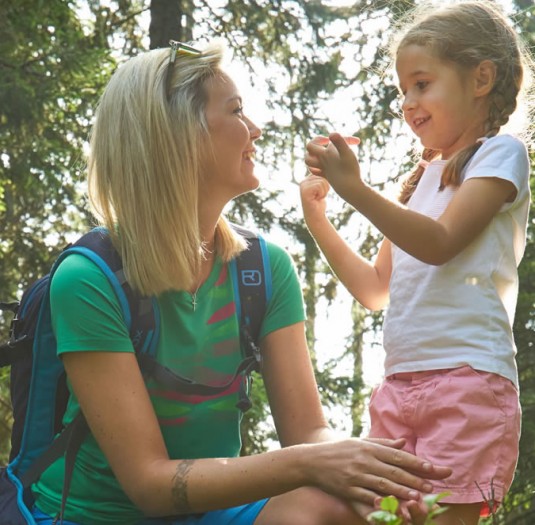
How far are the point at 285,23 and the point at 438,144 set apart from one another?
6.30 meters

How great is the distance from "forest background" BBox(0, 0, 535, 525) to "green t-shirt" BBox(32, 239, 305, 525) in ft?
13.8

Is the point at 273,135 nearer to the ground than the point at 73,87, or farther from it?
nearer to the ground

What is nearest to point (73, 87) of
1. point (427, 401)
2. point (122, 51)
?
point (122, 51)

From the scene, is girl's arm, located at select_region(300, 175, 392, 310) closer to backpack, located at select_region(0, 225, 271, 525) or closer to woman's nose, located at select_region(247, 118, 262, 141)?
woman's nose, located at select_region(247, 118, 262, 141)

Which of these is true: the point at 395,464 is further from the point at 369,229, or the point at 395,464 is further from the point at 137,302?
the point at 369,229

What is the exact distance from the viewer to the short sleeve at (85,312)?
299 cm

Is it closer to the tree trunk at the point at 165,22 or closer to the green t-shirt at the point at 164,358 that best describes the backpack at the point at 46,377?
the green t-shirt at the point at 164,358

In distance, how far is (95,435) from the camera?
9.91 ft

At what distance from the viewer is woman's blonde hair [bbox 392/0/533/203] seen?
3.32 meters

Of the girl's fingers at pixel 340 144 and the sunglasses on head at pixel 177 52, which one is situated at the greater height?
the sunglasses on head at pixel 177 52

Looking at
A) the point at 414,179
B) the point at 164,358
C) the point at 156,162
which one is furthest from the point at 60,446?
the point at 414,179

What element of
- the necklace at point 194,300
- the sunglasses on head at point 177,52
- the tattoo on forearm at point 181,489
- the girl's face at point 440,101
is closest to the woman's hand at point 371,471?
the tattoo on forearm at point 181,489

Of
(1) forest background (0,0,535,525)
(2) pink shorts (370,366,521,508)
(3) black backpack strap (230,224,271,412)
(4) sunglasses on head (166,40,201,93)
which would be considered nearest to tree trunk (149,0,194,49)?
(1) forest background (0,0,535,525)

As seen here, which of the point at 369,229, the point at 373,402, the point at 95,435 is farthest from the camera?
the point at 369,229
